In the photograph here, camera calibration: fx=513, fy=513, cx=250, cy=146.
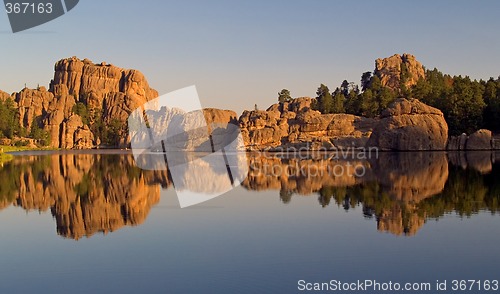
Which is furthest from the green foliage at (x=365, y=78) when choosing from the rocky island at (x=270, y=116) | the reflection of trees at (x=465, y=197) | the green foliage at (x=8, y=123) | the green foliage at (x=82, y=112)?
the reflection of trees at (x=465, y=197)

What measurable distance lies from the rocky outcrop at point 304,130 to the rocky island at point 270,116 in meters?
0.18

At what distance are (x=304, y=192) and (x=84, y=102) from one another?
15725 cm

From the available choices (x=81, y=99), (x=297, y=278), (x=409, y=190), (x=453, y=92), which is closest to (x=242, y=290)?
(x=297, y=278)

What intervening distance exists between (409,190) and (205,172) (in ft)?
72.9

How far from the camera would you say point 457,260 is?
14.3m

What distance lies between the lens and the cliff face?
15088 cm

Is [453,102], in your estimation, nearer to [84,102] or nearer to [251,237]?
[251,237]

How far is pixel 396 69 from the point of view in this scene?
448 ft

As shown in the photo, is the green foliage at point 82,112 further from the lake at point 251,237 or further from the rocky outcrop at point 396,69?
the lake at point 251,237

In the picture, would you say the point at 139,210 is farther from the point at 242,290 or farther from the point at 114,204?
the point at 242,290

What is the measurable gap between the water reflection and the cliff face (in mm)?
108784

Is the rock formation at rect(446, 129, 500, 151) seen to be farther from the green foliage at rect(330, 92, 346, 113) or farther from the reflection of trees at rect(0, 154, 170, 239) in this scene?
the reflection of trees at rect(0, 154, 170, 239)

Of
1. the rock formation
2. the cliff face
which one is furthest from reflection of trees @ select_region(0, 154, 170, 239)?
the cliff face

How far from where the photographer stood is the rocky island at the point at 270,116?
80062 millimetres
